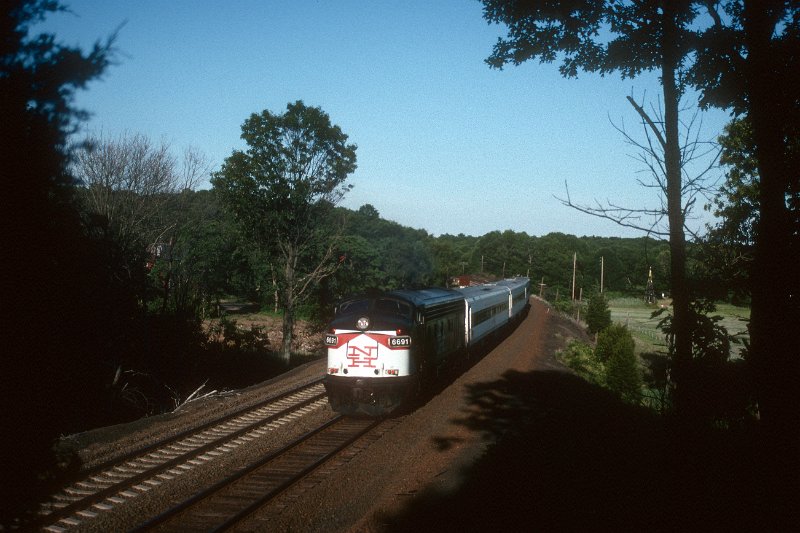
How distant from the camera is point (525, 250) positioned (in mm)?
114625

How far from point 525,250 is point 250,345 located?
320 ft

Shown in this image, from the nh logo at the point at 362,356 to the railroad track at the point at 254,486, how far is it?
150 centimetres

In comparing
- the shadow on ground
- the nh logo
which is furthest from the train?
the shadow on ground

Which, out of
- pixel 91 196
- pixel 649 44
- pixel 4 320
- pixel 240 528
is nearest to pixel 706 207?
pixel 649 44

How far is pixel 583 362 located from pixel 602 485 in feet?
63.4

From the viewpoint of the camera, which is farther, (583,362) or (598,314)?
(598,314)

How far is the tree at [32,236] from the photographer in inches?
213

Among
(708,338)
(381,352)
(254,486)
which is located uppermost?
(708,338)

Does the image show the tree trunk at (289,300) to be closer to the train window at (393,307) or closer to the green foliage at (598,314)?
the train window at (393,307)

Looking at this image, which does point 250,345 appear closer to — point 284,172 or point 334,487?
point 284,172

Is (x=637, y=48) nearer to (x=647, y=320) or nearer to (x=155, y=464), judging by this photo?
(x=155, y=464)

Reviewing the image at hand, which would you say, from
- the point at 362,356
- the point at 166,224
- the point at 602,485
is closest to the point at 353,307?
the point at 362,356

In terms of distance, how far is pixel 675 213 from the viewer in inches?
325

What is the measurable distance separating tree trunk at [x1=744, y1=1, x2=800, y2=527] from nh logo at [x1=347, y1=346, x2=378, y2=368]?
7752mm
